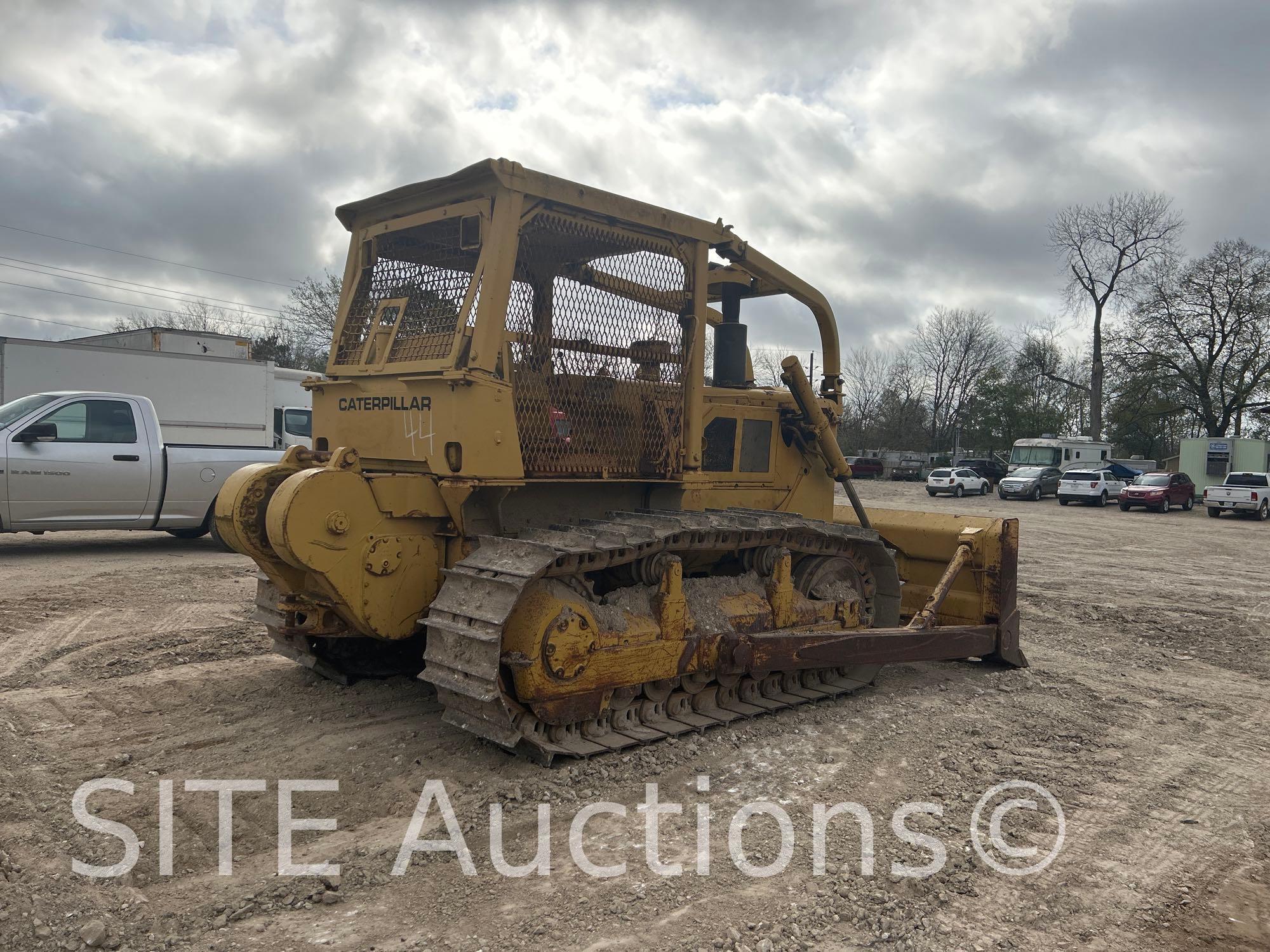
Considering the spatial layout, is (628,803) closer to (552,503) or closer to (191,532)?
(552,503)

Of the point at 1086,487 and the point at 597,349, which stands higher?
the point at 597,349

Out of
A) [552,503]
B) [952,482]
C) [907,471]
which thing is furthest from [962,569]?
[907,471]

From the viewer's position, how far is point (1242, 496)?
91.7ft

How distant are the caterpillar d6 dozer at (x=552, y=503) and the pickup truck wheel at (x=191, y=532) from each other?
7.02 m

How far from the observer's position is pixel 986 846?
3.89 metres

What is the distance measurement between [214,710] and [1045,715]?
16.5 ft

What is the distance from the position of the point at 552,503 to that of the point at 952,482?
3361 centimetres

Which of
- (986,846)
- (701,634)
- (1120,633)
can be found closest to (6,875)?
(701,634)

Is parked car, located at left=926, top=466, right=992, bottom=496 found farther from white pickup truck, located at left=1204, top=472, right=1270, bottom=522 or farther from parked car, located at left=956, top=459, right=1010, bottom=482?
white pickup truck, located at left=1204, top=472, right=1270, bottom=522

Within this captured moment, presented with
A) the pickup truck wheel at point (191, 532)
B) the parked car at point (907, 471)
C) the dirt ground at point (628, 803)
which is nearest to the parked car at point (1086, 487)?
the parked car at point (907, 471)

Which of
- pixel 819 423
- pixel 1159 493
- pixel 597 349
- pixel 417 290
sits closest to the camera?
pixel 597 349

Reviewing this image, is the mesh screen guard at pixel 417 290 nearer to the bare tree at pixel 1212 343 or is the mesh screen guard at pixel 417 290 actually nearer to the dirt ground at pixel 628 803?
the dirt ground at pixel 628 803

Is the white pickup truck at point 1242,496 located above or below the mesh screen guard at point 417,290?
below

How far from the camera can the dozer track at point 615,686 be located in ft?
14.1
